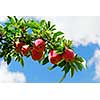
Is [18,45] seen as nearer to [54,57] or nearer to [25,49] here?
[25,49]

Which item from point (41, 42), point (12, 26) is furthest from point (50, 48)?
point (12, 26)

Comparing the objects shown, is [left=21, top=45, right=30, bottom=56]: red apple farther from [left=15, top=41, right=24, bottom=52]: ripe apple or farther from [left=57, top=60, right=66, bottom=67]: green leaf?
[left=57, top=60, right=66, bottom=67]: green leaf

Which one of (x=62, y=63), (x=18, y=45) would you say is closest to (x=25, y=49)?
(x=18, y=45)

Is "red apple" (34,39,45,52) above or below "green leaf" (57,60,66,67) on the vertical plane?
above

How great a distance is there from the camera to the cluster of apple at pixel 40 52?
118cm

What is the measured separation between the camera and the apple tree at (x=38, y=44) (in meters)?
1.18

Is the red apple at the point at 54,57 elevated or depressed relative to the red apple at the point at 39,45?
depressed

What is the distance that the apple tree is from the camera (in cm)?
118

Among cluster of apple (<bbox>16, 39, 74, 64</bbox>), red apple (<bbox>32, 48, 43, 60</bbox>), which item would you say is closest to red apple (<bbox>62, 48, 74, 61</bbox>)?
cluster of apple (<bbox>16, 39, 74, 64</bbox>)

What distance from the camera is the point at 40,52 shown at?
1.24 m

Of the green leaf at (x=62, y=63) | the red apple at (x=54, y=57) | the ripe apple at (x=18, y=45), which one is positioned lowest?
the green leaf at (x=62, y=63)

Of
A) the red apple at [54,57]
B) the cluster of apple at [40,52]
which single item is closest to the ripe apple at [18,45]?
the cluster of apple at [40,52]

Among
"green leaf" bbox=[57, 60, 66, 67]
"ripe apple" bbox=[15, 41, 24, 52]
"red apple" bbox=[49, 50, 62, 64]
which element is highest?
"ripe apple" bbox=[15, 41, 24, 52]

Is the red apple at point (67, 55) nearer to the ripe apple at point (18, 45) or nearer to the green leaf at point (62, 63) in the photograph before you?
the green leaf at point (62, 63)
